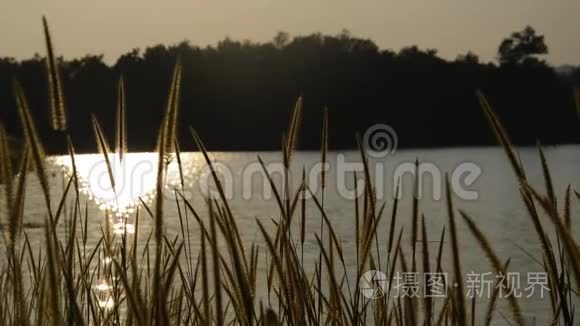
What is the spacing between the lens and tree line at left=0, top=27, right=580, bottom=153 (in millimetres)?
91250

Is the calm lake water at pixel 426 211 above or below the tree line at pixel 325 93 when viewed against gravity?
below

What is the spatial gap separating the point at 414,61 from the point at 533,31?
808 inches

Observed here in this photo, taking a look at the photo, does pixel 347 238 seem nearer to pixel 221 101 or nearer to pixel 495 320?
pixel 495 320

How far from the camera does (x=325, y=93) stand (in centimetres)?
9781

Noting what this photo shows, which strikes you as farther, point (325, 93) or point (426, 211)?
point (325, 93)

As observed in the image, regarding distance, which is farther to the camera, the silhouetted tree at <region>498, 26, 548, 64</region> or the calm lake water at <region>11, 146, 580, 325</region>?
the silhouetted tree at <region>498, 26, 548, 64</region>

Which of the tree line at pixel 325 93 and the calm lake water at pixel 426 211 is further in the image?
the tree line at pixel 325 93

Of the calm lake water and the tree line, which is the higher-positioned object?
the tree line

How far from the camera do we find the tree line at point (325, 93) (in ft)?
299

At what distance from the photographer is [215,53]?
313 ft

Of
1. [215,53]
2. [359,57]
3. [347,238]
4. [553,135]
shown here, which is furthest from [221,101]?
[347,238]

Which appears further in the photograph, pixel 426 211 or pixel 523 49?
pixel 523 49

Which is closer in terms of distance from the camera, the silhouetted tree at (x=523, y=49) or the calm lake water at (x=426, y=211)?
the calm lake water at (x=426, y=211)

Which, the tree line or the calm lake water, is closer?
the calm lake water
